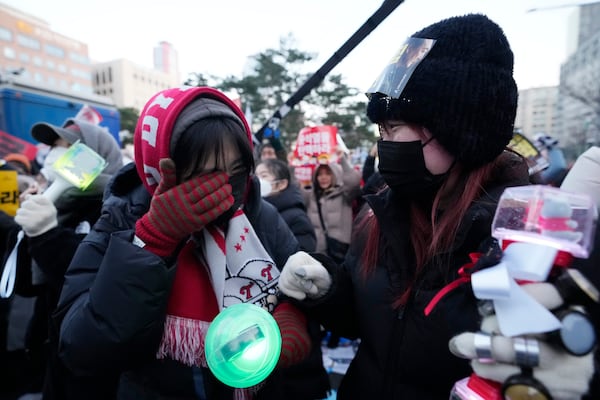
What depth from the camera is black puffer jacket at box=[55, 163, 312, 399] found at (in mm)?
1014

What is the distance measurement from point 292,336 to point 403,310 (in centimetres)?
37

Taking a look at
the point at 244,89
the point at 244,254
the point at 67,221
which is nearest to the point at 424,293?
the point at 244,254

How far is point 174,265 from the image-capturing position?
1091 millimetres

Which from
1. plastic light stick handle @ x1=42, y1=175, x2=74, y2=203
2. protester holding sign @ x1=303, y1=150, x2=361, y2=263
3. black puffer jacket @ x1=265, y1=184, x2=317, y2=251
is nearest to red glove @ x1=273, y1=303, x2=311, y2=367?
plastic light stick handle @ x1=42, y1=175, x2=74, y2=203

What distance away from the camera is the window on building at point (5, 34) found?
155 ft

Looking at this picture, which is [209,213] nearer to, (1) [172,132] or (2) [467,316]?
(1) [172,132]

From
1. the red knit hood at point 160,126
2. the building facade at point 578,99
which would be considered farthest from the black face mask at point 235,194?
the building facade at point 578,99

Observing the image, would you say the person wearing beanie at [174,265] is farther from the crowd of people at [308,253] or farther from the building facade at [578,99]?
the building facade at [578,99]

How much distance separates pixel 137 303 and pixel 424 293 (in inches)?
32.5

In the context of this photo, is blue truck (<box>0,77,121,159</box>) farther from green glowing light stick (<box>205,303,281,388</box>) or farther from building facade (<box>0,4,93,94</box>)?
building facade (<box>0,4,93,94</box>)

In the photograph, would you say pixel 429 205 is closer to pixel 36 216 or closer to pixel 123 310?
pixel 123 310

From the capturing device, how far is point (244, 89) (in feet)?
60.6

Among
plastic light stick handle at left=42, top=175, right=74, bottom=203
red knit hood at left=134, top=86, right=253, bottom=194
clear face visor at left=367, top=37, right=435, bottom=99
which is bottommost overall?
plastic light stick handle at left=42, top=175, right=74, bottom=203

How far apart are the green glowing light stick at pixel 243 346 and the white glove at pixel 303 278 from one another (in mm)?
165
